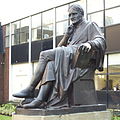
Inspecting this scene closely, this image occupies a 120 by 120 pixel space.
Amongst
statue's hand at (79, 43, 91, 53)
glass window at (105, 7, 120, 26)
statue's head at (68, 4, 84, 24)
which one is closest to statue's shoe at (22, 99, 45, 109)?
statue's hand at (79, 43, 91, 53)

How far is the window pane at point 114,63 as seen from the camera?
2266 centimetres

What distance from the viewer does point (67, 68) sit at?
7.30 metres

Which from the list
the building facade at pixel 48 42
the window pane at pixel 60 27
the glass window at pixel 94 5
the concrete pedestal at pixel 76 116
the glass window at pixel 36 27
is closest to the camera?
the concrete pedestal at pixel 76 116

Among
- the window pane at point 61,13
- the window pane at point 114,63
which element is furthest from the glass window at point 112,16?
the window pane at point 61,13

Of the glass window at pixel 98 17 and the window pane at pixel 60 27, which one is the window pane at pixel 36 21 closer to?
the window pane at pixel 60 27

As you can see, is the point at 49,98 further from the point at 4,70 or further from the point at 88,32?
the point at 4,70

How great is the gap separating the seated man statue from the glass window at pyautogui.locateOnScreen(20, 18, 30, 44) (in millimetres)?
24887

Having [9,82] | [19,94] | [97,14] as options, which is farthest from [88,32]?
[9,82]

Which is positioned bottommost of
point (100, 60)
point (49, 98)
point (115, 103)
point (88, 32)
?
point (115, 103)

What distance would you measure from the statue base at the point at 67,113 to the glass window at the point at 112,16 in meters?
15.7

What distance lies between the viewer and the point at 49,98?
7273mm

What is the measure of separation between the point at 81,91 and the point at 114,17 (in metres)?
16.0

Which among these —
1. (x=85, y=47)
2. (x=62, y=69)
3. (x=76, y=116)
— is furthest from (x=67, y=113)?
(x=85, y=47)

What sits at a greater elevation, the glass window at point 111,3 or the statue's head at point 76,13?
the glass window at point 111,3
